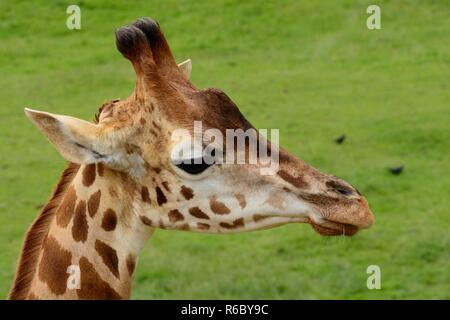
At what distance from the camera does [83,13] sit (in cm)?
2928

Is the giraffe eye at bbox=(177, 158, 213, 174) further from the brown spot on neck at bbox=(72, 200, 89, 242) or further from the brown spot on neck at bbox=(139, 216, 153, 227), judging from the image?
the brown spot on neck at bbox=(72, 200, 89, 242)

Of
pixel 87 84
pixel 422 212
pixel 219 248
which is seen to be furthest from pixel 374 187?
pixel 87 84

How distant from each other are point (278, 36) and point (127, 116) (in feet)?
70.3

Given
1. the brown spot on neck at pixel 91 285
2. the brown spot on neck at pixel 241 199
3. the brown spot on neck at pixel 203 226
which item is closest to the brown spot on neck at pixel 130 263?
the brown spot on neck at pixel 91 285

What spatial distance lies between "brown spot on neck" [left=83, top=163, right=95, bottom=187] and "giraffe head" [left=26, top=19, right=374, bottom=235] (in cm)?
16

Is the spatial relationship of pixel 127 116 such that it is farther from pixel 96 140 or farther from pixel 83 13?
pixel 83 13

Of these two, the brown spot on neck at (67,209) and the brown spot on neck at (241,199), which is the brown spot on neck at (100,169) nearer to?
the brown spot on neck at (67,209)

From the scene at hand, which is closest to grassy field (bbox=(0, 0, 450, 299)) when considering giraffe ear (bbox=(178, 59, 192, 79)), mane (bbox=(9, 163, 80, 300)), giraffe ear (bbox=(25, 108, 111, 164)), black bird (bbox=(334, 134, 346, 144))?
black bird (bbox=(334, 134, 346, 144))

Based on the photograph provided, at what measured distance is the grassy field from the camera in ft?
58.1

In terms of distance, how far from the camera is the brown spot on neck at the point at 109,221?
23.9 ft

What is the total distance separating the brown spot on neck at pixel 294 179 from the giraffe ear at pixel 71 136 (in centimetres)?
100

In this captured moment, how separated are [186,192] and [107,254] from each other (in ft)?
1.92

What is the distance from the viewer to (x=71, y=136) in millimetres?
6988

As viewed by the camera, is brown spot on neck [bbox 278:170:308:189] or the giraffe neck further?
the giraffe neck
